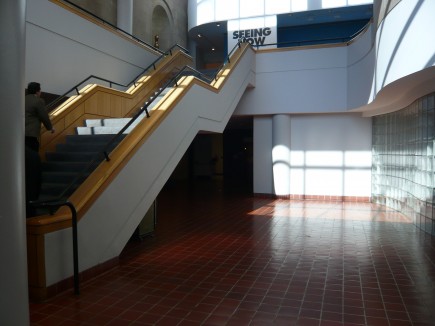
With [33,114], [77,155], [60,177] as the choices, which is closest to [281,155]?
[77,155]

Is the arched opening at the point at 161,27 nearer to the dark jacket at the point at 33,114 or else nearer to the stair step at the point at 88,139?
the stair step at the point at 88,139

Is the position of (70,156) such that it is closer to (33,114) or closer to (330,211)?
(33,114)

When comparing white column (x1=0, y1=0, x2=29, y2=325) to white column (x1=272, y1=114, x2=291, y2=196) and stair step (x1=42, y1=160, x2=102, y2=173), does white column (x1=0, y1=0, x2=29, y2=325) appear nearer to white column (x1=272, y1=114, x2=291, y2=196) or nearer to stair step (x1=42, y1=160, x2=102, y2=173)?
stair step (x1=42, y1=160, x2=102, y2=173)

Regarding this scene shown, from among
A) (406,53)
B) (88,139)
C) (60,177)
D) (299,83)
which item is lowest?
(60,177)

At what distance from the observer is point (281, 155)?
1253 cm

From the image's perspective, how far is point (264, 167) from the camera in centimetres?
1290

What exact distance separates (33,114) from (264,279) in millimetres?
3742

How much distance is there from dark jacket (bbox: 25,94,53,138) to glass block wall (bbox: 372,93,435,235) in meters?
6.86

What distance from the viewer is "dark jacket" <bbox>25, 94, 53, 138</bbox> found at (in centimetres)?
505

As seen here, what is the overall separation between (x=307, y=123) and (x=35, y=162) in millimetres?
9575

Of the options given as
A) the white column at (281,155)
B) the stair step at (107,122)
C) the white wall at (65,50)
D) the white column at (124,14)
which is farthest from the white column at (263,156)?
the stair step at (107,122)

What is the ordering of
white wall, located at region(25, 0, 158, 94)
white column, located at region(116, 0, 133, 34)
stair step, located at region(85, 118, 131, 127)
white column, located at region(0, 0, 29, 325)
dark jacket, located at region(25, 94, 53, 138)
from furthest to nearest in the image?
white column, located at region(116, 0, 133, 34) → white wall, located at region(25, 0, 158, 94) → stair step, located at region(85, 118, 131, 127) → dark jacket, located at region(25, 94, 53, 138) → white column, located at region(0, 0, 29, 325)

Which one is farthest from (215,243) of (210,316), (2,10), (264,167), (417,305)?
(264,167)

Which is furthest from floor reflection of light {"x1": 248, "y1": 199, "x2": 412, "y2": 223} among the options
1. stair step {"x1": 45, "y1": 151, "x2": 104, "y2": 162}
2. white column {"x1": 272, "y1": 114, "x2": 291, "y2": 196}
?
stair step {"x1": 45, "y1": 151, "x2": 104, "y2": 162}
